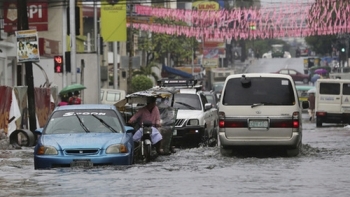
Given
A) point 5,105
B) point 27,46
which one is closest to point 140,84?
point 5,105

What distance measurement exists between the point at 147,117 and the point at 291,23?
39.0 m

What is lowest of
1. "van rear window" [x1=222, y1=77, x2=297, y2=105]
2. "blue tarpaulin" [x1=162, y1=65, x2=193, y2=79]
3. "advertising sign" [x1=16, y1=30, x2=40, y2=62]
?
"blue tarpaulin" [x1=162, y1=65, x2=193, y2=79]

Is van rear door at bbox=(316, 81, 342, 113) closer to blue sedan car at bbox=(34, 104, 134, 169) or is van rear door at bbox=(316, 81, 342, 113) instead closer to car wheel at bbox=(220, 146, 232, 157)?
car wheel at bbox=(220, 146, 232, 157)

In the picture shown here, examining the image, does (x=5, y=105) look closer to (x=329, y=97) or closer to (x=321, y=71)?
(x=329, y=97)

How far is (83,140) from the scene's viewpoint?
18.7m

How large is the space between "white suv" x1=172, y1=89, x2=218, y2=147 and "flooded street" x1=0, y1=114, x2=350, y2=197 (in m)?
4.51

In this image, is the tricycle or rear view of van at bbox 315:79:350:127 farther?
rear view of van at bbox 315:79:350:127

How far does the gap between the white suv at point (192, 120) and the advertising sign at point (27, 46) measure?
4097 mm

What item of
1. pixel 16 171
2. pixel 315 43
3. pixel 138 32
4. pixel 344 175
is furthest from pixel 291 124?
pixel 315 43

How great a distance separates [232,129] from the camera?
862 inches

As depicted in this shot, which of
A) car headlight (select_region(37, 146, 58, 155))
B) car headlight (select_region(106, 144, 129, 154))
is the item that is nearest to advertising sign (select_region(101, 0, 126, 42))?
car headlight (select_region(106, 144, 129, 154))

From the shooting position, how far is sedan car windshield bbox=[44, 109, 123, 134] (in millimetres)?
19688

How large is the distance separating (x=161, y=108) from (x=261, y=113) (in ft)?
11.1

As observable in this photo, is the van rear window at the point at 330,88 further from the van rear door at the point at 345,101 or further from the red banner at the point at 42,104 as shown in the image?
the red banner at the point at 42,104
